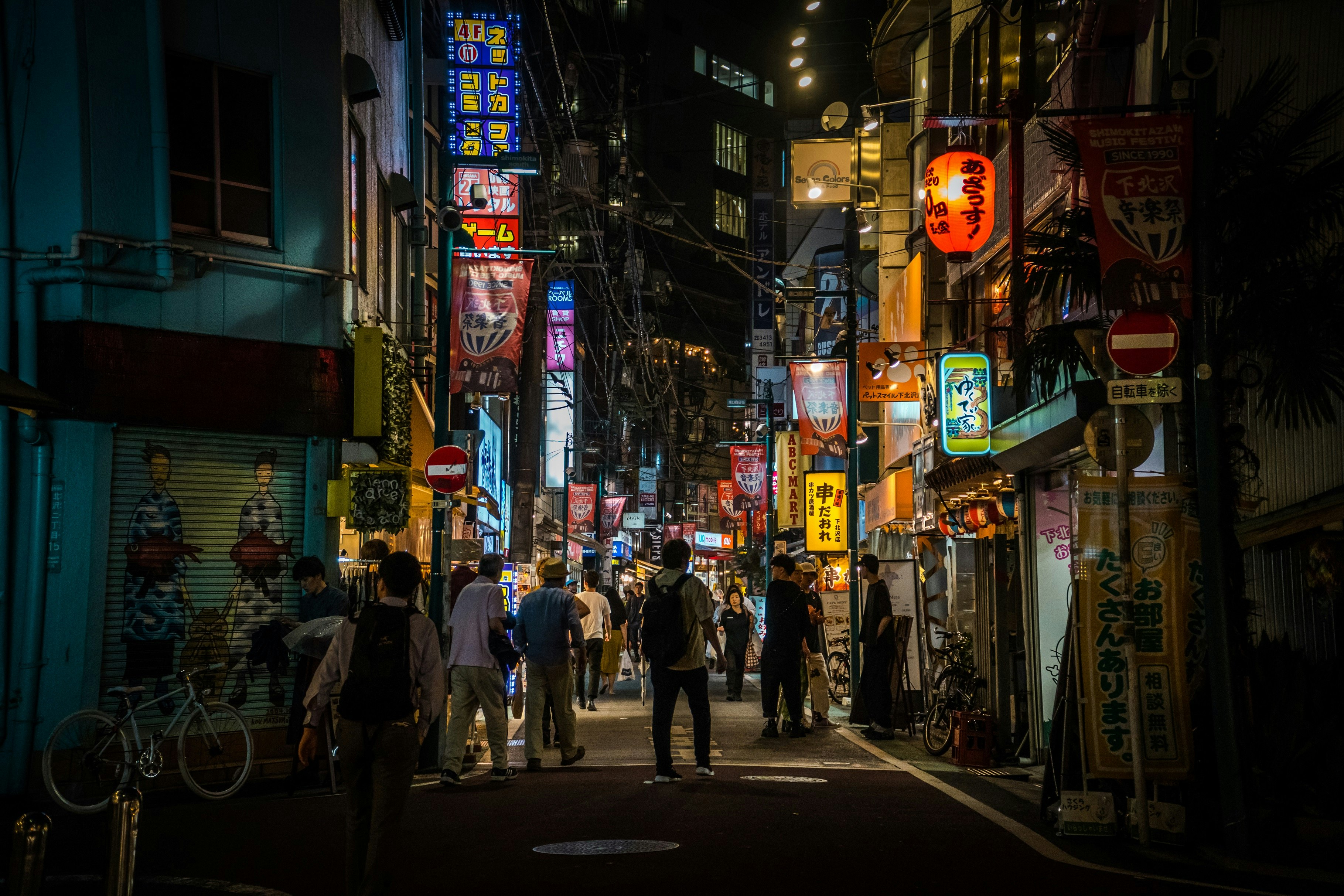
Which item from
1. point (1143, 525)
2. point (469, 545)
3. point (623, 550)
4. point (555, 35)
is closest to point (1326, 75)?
point (1143, 525)

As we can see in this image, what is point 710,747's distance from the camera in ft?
48.3

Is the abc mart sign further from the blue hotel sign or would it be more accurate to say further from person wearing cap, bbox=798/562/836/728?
person wearing cap, bbox=798/562/836/728

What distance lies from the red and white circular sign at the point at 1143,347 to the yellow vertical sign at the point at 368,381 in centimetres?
835

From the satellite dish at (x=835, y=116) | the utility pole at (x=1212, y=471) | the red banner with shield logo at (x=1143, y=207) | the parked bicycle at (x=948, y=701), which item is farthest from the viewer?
the satellite dish at (x=835, y=116)

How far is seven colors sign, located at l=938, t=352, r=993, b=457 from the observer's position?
16.3 meters

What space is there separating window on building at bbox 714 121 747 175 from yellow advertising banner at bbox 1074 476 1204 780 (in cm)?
7245

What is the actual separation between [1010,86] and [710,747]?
10.1 metres

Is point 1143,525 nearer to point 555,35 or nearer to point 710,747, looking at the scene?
point 710,747

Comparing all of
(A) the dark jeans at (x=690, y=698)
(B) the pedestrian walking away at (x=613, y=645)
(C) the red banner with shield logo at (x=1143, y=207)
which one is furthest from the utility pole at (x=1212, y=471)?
(B) the pedestrian walking away at (x=613, y=645)

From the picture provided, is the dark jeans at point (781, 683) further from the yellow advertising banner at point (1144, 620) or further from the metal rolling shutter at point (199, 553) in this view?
the yellow advertising banner at point (1144, 620)

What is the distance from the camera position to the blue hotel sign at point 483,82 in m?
17.7

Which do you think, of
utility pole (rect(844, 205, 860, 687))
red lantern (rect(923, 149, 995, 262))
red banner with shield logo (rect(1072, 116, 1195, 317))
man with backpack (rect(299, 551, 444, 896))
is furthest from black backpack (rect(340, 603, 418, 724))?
utility pole (rect(844, 205, 860, 687))

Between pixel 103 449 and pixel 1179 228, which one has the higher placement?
pixel 1179 228

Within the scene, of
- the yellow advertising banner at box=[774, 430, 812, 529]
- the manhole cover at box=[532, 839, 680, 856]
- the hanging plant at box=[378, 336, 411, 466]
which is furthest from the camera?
the yellow advertising banner at box=[774, 430, 812, 529]
